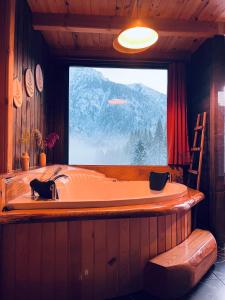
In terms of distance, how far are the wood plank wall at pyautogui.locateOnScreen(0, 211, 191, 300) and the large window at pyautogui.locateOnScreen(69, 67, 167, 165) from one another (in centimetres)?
185

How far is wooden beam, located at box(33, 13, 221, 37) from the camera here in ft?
8.05

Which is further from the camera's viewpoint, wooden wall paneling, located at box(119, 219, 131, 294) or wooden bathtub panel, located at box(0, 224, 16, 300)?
wooden wall paneling, located at box(119, 219, 131, 294)

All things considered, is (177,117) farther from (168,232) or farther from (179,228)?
(168,232)

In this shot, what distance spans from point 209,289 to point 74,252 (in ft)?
3.39

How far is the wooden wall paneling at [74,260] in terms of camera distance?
1.48 m

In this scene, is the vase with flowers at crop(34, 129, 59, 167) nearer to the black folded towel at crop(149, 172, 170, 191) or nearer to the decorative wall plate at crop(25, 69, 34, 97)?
the decorative wall plate at crop(25, 69, 34, 97)

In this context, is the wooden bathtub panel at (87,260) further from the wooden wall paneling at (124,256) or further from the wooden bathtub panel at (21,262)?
the wooden bathtub panel at (21,262)

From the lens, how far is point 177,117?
3256mm

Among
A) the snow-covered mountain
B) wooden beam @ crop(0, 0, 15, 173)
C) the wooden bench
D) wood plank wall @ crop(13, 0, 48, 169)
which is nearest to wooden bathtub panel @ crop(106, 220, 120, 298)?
the wooden bench

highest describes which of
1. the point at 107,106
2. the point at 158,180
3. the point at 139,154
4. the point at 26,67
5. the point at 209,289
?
the point at 26,67

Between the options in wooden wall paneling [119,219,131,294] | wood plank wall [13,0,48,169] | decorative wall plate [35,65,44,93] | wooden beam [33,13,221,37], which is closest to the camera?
wooden wall paneling [119,219,131,294]

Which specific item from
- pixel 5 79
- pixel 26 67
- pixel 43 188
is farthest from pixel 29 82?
pixel 43 188

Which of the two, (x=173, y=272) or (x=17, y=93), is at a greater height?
(x=17, y=93)

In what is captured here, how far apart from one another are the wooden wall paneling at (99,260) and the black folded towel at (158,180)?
1.02 meters
